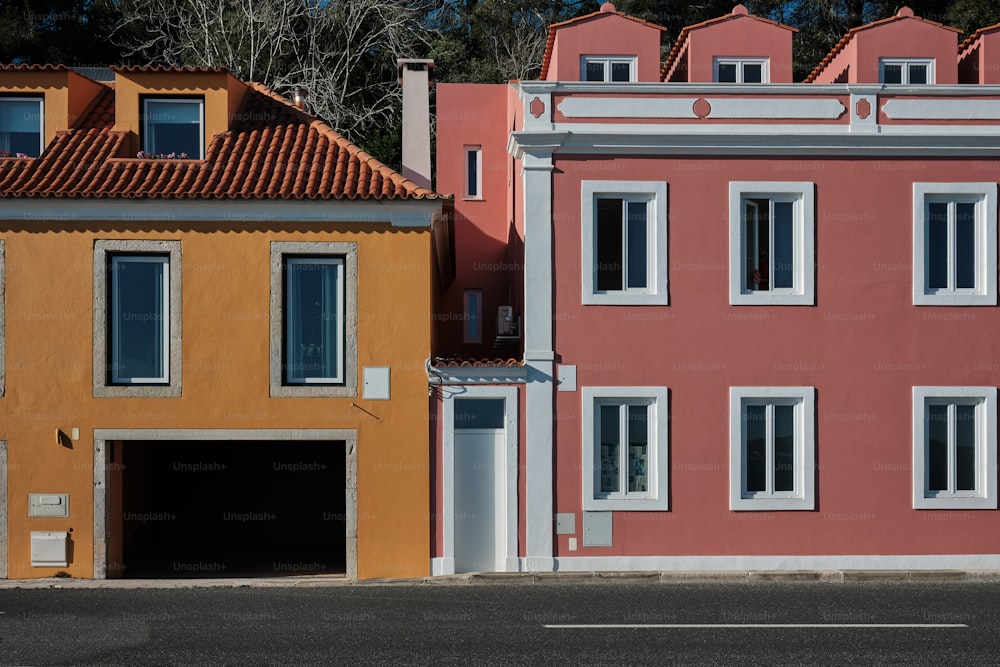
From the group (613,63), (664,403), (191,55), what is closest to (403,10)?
(191,55)

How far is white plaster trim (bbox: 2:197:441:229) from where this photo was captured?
18.2 metres

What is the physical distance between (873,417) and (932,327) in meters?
1.72

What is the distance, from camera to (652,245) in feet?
63.0

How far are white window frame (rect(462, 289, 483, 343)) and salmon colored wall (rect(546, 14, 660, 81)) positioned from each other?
6.15 metres

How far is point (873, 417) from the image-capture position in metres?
Answer: 19.2

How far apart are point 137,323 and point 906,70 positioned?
45.8ft

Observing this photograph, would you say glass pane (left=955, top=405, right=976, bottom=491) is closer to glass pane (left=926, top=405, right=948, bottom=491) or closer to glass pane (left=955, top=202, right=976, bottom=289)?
glass pane (left=926, top=405, right=948, bottom=491)

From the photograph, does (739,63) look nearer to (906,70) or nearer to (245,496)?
(906,70)

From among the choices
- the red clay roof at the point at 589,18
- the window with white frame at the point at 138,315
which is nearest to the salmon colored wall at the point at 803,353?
the red clay roof at the point at 589,18

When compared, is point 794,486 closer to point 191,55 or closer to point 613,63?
point 613,63

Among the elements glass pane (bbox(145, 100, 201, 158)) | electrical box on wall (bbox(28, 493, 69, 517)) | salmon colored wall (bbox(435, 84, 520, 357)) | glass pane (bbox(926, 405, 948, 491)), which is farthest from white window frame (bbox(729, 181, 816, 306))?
electrical box on wall (bbox(28, 493, 69, 517))

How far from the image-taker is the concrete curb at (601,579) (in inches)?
701

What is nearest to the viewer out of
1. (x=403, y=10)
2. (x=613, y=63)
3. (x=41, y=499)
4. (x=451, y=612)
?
(x=451, y=612)

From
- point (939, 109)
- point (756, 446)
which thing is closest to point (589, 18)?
point (939, 109)
